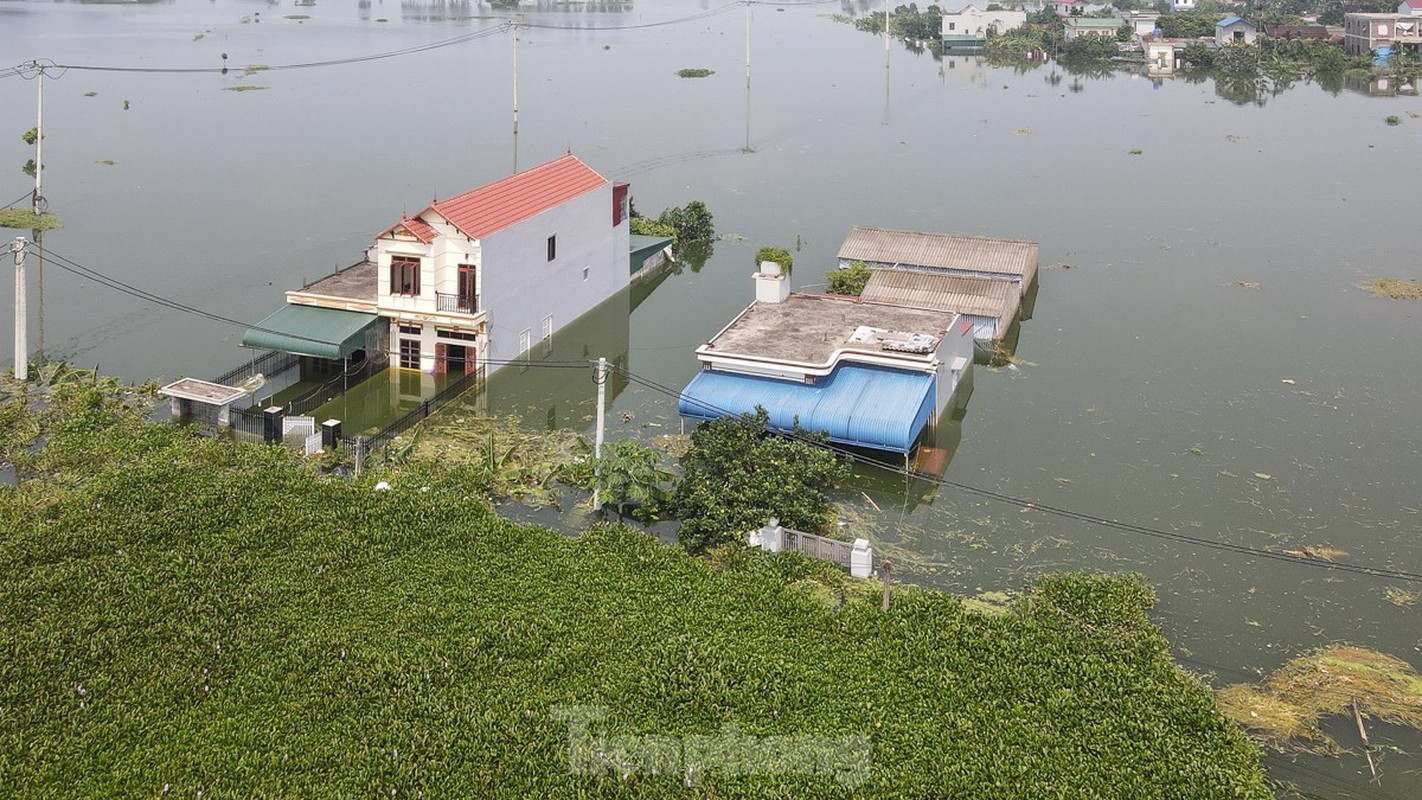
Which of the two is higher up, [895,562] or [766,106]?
[766,106]

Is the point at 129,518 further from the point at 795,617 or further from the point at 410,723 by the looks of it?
the point at 795,617

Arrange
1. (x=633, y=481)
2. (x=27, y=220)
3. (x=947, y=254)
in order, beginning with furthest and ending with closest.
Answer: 1. (x=27, y=220)
2. (x=947, y=254)
3. (x=633, y=481)

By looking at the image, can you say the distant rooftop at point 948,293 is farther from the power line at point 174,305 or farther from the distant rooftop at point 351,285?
the distant rooftop at point 351,285

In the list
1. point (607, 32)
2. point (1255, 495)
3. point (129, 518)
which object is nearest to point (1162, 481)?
point (1255, 495)

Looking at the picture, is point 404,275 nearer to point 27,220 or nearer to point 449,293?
point 449,293

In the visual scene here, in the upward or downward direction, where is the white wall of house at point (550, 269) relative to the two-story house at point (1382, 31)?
downward

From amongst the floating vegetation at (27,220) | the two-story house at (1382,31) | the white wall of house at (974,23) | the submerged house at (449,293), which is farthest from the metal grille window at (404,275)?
the white wall of house at (974,23)

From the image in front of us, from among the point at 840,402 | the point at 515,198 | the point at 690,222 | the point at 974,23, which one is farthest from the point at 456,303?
the point at 974,23
